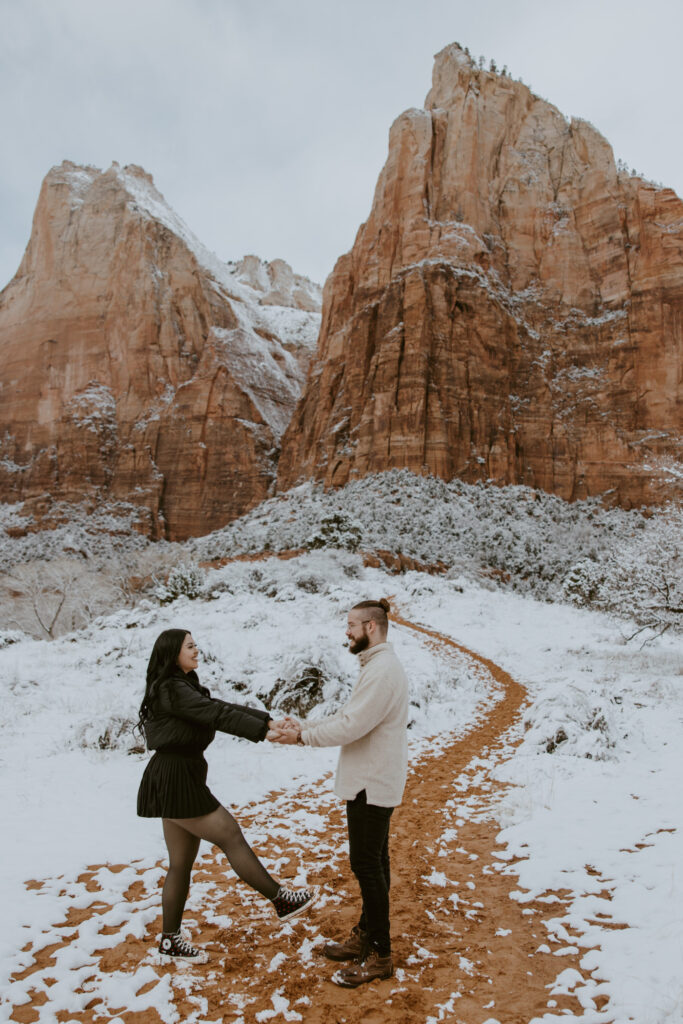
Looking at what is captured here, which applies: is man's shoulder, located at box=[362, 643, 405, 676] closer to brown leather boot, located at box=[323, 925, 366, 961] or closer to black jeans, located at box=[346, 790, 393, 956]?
black jeans, located at box=[346, 790, 393, 956]

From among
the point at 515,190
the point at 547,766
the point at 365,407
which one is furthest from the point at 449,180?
the point at 547,766

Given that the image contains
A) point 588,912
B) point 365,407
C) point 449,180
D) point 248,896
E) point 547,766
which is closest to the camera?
point 588,912

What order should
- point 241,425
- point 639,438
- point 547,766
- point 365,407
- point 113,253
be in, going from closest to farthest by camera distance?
point 547,766 < point 639,438 < point 365,407 < point 241,425 < point 113,253

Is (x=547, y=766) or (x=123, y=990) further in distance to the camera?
(x=547, y=766)

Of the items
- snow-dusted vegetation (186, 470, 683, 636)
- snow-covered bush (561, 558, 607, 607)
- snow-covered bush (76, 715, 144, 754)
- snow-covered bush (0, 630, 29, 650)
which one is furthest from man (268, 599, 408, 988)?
snow-covered bush (561, 558, 607, 607)

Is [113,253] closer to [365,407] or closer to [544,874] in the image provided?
[365,407]

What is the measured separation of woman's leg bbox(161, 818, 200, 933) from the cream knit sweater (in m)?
0.98

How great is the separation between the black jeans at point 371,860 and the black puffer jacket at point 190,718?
0.68 meters

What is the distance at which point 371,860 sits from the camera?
10.4ft

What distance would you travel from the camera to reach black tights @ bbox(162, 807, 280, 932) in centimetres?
337

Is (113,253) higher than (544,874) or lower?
higher

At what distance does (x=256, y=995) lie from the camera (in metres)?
3.05

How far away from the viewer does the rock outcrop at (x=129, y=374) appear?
62344 mm

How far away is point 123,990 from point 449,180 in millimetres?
60477
